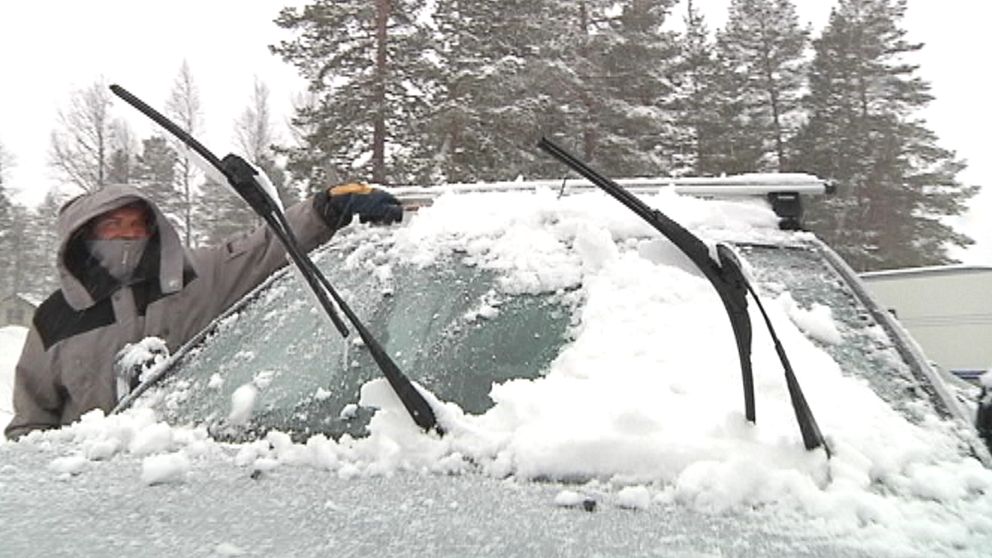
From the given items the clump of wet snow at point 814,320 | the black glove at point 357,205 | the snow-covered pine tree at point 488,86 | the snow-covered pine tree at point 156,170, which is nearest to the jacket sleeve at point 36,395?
the black glove at point 357,205

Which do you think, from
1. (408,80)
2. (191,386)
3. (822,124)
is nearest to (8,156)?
(408,80)

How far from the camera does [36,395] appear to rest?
3453 mm

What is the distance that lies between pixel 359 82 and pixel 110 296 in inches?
777

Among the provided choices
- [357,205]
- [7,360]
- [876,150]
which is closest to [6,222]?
[7,360]

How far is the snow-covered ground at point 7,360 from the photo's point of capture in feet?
69.5

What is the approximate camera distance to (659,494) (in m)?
1.49

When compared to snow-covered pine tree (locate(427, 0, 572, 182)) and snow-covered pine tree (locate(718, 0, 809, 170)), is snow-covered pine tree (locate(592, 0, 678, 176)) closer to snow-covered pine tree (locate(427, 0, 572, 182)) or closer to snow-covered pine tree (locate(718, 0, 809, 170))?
snow-covered pine tree (locate(427, 0, 572, 182))

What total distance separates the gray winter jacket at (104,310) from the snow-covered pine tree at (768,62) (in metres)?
31.4

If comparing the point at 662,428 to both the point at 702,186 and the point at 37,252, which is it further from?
the point at 37,252

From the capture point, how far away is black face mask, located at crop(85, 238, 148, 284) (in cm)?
342

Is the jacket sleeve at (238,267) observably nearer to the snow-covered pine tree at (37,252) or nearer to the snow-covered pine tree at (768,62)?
the snow-covered pine tree at (768,62)

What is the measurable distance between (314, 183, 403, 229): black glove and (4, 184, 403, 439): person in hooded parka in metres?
0.03

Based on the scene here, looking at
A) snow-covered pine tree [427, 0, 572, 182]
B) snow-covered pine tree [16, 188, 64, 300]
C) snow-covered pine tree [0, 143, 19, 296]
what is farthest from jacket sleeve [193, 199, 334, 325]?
snow-covered pine tree [16, 188, 64, 300]

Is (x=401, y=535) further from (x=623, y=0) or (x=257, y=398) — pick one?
(x=623, y=0)
